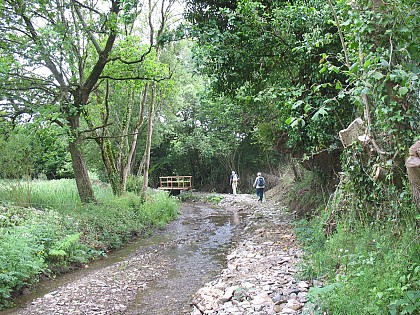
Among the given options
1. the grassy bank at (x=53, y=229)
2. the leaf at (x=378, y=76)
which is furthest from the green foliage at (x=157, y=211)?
the leaf at (x=378, y=76)

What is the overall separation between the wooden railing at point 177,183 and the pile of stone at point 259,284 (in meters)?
17.3

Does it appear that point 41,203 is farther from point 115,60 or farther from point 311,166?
point 311,166

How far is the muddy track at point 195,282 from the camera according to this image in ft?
16.0

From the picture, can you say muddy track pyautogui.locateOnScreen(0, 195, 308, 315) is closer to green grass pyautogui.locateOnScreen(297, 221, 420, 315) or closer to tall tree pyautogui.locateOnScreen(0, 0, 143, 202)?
green grass pyautogui.locateOnScreen(297, 221, 420, 315)

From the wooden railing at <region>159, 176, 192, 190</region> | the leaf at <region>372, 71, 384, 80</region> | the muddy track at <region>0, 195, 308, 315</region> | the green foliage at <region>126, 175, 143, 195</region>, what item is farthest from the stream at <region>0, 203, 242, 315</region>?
the wooden railing at <region>159, 176, 192, 190</region>

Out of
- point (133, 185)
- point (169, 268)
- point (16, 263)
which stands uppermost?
point (133, 185)

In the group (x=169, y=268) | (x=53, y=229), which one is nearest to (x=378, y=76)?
(x=169, y=268)

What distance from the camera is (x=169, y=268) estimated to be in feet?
25.7

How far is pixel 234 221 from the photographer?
13883mm

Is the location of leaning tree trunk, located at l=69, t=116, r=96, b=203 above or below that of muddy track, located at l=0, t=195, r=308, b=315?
above

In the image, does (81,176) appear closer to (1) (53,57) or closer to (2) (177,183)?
(1) (53,57)

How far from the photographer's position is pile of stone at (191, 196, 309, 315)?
4.49m

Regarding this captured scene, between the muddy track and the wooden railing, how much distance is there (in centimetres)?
1521

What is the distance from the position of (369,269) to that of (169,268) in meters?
5.06
